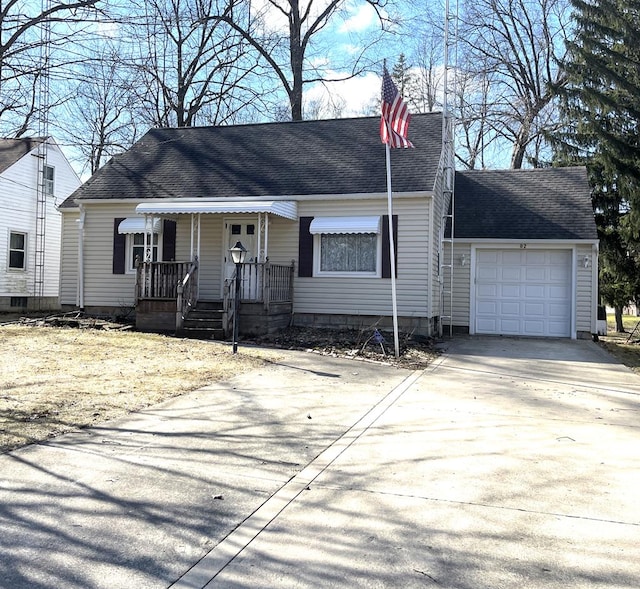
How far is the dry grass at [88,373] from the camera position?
18.3 ft

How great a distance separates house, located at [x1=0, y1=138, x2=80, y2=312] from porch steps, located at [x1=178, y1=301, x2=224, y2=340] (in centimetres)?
1203

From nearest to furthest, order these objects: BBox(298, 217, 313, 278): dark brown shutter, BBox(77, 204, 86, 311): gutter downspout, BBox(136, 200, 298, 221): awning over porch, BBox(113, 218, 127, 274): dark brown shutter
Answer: BBox(136, 200, 298, 221): awning over porch, BBox(298, 217, 313, 278): dark brown shutter, BBox(113, 218, 127, 274): dark brown shutter, BBox(77, 204, 86, 311): gutter downspout

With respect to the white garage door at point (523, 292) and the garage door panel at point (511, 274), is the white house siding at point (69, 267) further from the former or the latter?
the garage door panel at point (511, 274)

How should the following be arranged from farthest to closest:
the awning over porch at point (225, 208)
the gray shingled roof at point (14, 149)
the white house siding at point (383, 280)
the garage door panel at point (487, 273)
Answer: the gray shingled roof at point (14, 149) < the garage door panel at point (487, 273) < the white house siding at point (383, 280) < the awning over porch at point (225, 208)

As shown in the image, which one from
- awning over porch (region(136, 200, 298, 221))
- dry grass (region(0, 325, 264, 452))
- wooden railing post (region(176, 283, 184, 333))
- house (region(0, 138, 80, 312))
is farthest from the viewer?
house (region(0, 138, 80, 312))

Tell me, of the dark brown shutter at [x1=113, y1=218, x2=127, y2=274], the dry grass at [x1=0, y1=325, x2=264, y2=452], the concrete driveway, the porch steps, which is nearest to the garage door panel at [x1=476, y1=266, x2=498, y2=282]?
the porch steps

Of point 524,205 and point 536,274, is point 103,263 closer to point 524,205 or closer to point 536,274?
point 536,274

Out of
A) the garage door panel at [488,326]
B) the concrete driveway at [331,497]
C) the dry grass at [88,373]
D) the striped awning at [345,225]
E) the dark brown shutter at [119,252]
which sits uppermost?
the striped awning at [345,225]

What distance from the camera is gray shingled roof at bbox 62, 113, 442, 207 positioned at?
1411cm

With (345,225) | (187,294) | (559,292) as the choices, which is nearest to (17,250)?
(187,294)

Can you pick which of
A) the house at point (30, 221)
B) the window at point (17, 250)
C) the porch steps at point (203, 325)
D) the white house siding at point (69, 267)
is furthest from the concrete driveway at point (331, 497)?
the window at point (17, 250)

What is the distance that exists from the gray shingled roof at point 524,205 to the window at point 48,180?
53.6 ft

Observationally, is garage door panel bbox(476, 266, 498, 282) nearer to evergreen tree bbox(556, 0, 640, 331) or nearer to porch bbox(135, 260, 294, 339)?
evergreen tree bbox(556, 0, 640, 331)

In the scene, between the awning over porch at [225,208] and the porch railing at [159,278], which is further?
the porch railing at [159,278]
